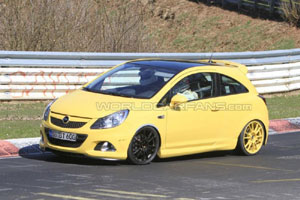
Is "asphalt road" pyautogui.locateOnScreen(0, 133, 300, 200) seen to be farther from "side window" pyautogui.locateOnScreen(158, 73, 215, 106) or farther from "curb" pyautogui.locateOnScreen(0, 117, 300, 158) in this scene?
"side window" pyautogui.locateOnScreen(158, 73, 215, 106)

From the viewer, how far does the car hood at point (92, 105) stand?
984cm

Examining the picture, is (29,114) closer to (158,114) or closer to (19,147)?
(19,147)

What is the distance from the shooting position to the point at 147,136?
1012cm

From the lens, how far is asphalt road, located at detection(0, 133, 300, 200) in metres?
8.18

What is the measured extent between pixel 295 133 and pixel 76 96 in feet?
18.1

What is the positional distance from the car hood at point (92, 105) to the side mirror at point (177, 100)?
1.53 feet

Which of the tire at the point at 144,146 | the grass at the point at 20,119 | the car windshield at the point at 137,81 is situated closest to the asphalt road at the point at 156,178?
the tire at the point at 144,146

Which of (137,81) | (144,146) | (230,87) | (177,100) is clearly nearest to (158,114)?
(177,100)

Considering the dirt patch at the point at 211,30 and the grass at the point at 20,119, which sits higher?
the dirt patch at the point at 211,30

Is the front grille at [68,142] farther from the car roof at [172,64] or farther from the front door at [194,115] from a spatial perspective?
the car roof at [172,64]

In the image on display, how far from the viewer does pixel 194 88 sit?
1090 cm

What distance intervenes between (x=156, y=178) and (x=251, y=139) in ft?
9.45

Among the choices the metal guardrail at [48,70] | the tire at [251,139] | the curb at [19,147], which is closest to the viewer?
the curb at [19,147]

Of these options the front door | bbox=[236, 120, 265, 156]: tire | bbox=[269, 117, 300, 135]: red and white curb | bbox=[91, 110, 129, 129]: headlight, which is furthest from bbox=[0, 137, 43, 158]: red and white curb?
bbox=[269, 117, 300, 135]: red and white curb
